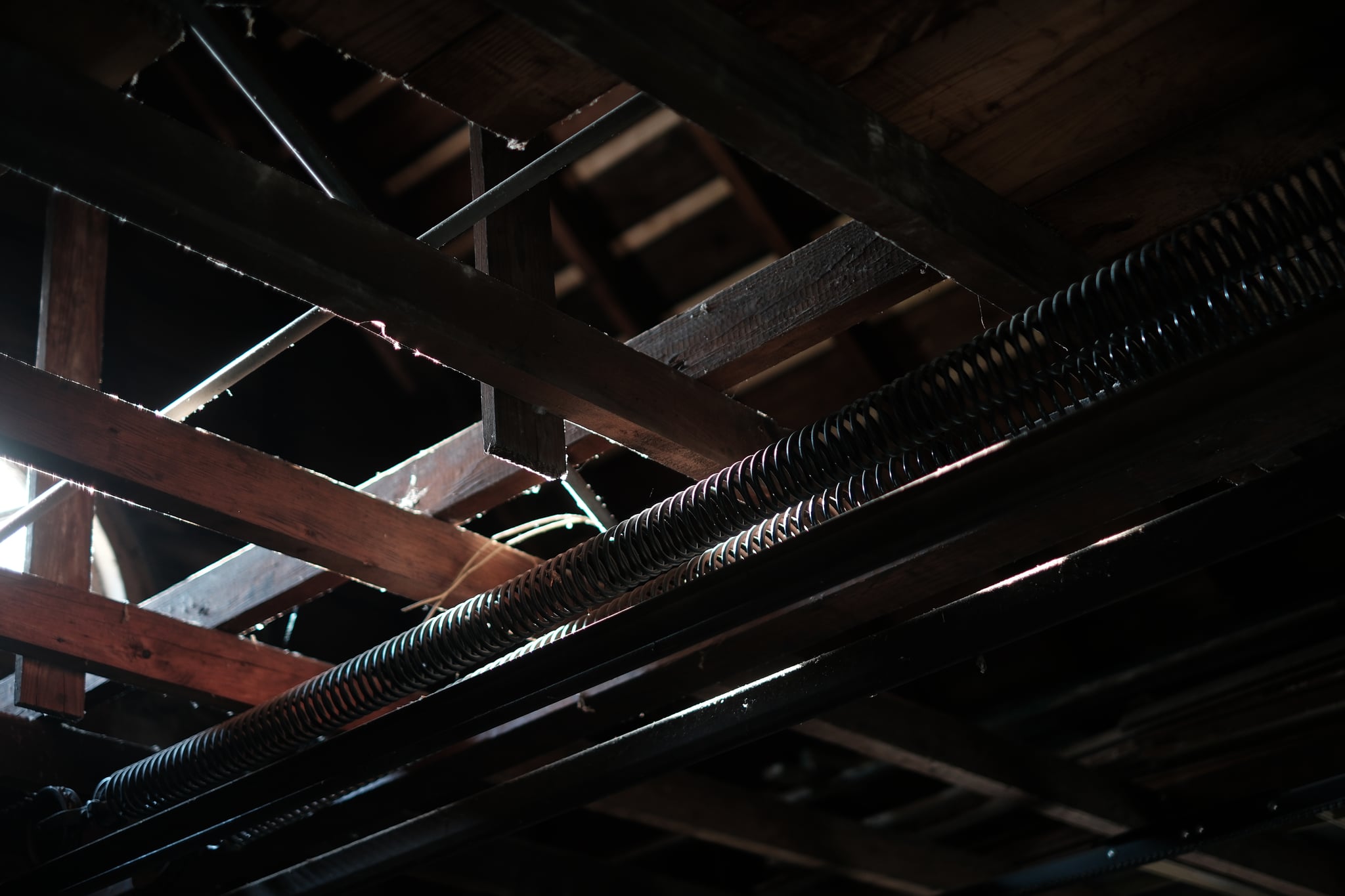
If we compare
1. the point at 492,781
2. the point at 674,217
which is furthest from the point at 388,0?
the point at 492,781

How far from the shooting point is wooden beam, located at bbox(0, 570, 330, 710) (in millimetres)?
2250

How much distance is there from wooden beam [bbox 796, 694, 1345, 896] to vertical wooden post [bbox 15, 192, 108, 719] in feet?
4.85

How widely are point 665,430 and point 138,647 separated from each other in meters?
1.31

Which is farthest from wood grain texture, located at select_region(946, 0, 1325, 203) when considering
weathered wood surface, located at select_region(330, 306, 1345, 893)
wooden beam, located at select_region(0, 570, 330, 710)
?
wooden beam, located at select_region(0, 570, 330, 710)

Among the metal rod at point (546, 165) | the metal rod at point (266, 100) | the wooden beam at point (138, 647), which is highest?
the metal rod at point (266, 100)

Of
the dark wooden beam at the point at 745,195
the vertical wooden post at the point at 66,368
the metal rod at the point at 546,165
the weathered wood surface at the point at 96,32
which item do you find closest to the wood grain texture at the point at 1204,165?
the metal rod at the point at 546,165

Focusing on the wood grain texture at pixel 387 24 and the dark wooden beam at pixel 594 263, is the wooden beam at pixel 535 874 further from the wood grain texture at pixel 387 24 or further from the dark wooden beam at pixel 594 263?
the wood grain texture at pixel 387 24

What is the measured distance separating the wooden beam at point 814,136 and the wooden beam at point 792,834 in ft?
6.11

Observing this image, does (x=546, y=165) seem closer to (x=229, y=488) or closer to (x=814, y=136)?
(x=814, y=136)

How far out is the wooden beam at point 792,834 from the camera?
316 cm

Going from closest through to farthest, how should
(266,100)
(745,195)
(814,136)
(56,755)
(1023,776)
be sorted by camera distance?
(814,136) < (266,100) < (56,755) < (745,195) < (1023,776)

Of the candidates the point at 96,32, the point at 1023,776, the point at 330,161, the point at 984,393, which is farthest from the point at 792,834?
the point at 96,32

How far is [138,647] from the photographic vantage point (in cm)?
244

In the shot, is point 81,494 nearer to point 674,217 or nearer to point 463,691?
point 463,691
